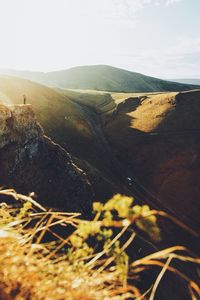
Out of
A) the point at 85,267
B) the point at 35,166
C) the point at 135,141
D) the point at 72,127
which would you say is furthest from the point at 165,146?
the point at 85,267

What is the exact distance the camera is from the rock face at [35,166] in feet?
103

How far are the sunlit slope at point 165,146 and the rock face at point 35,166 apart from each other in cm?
2970

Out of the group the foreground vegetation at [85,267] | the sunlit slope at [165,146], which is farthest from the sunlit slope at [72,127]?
the foreground vegetation at [85,267]

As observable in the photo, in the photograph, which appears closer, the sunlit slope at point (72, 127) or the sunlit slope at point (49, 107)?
the sunlit slope at point (72, 127)

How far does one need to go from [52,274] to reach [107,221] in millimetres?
736

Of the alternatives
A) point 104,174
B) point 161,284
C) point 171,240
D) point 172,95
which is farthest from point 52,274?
point 172,95

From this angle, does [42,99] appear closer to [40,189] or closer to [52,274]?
[40,189]

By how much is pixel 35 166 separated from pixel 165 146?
5015 cm

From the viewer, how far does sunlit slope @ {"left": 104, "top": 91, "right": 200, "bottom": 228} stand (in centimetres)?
6644

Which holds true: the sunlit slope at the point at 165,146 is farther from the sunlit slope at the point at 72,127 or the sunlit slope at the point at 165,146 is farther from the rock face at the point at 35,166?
the rock face at the point at 35,166

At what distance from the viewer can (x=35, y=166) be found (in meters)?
34.1

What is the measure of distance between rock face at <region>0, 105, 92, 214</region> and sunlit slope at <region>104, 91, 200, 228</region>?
97.4ft

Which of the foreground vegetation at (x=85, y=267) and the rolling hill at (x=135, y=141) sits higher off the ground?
the foreground vegetation at (x=85, y=267)

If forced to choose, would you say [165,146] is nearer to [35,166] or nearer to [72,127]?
[72,127]
